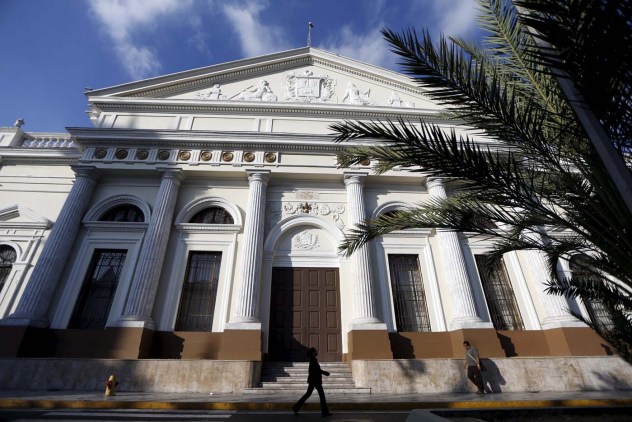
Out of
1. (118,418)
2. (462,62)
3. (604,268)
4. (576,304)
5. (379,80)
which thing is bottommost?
(118,418)

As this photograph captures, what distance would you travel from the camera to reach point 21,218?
11797 mm

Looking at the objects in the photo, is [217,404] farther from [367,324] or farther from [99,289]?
[99,289]

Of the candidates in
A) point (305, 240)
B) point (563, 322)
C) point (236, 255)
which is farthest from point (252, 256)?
point (563, 322)

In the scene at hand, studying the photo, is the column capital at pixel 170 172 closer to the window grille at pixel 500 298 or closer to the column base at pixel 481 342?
the column base at pixel 481 342

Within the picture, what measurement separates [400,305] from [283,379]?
4344 millimetres

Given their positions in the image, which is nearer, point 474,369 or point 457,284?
point 474,369

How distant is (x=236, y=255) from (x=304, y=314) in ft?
9.70

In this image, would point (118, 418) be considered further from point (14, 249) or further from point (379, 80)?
point (379, 80)

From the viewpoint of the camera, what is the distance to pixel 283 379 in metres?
8.41

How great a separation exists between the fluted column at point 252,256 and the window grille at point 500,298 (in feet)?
23.5

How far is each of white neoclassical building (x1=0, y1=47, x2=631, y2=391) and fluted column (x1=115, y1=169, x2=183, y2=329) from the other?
0.04 m

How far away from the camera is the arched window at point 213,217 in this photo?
460 inches

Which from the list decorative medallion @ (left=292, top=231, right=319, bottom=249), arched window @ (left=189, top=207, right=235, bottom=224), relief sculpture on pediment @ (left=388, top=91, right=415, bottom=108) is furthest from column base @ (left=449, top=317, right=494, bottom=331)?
relief sculpture on pediment @ (left=388, top=91, right=415, bottom=108)

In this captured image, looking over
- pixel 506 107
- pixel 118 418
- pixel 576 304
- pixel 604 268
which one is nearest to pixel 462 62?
pixel 506 107
